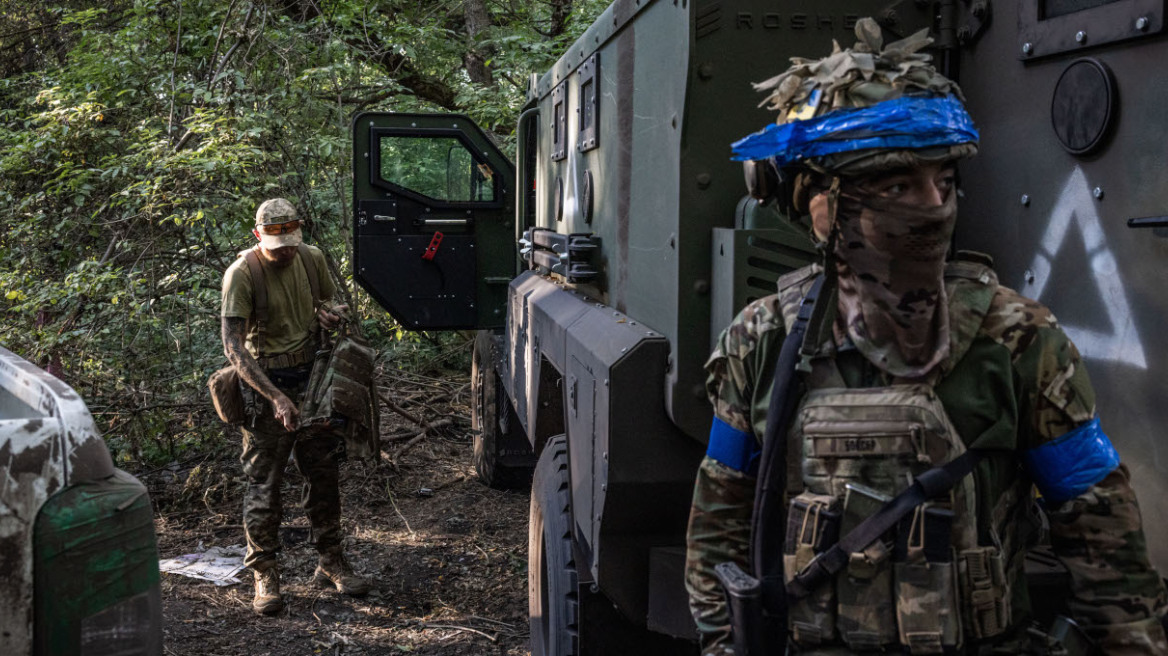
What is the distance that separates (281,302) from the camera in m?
5.10

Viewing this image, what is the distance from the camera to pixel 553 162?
499 cm

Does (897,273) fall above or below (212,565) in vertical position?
above

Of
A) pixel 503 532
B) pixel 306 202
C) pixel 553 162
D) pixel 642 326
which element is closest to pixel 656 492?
pixel 642 326

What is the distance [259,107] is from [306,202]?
0.75m

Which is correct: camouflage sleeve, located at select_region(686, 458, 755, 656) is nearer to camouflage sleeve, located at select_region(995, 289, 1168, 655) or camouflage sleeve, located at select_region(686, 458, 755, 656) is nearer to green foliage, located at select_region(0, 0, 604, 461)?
camouflage sleeve, located at select_region(995, 289, 1168, 655)

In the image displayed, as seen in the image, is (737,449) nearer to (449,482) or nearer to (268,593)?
(268,593)

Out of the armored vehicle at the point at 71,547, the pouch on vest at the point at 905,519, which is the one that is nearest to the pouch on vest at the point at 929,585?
the pouch on vest at the point at 905,519

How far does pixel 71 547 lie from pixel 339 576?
3657 millimetres

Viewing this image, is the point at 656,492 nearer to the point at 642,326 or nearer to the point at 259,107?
the point at 642,326

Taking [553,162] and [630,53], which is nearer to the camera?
[630,53]

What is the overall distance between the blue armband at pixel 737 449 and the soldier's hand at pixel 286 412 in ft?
10.7

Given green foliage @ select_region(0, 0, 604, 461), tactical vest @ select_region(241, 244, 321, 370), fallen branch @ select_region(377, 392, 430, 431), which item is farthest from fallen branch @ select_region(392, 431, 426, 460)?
tactical vest @ select_region(241, 244, 321, 370)

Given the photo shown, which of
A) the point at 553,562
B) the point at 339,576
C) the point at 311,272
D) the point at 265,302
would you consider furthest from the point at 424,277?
the point at 553,562

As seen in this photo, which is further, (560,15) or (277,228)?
(560,15)
